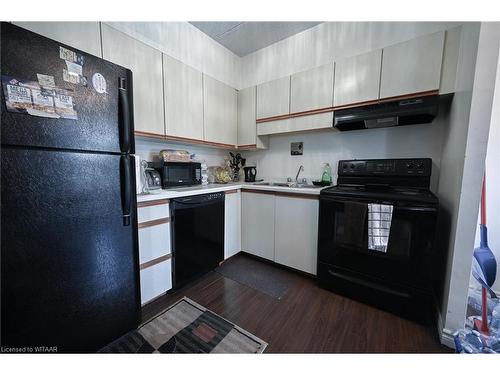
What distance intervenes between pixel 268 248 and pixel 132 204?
1470 millimetres

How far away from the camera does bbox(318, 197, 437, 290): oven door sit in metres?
1.32

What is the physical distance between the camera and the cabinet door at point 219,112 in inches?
87.0

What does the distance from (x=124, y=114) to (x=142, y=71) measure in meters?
0.79

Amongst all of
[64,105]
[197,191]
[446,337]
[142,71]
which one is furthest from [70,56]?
[446,337]

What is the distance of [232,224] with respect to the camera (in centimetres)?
226

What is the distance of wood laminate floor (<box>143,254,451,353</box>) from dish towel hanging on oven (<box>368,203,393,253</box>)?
0.53 meters

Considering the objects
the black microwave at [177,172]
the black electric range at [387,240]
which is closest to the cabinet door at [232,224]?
the black microwave at [177,172]

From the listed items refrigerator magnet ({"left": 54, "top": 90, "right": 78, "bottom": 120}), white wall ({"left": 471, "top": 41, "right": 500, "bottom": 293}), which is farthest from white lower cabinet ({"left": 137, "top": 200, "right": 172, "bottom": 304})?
white wall ({"left": 471, "top": 41, "right": 500, "bottom": 293})

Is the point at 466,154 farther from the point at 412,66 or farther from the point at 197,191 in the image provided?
the point at 197,191

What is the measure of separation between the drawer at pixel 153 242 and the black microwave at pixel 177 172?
485mm

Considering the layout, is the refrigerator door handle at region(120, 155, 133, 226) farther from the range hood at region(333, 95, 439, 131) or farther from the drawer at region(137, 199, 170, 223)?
the range hood at region(333, 95, 439, 131)

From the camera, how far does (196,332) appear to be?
130 centimetres

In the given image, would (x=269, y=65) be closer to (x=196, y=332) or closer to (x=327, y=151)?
(x=327, y=151)

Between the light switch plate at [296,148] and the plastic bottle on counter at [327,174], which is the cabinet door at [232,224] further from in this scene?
the plastic bottle on counter at [327,174]
